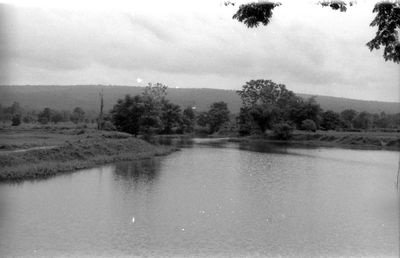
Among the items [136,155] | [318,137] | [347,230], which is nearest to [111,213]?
[347,230]

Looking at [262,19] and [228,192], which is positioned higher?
[262,19]

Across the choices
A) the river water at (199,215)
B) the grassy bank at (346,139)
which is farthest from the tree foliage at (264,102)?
the river water at (199,215)

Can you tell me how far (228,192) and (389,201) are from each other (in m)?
6.78

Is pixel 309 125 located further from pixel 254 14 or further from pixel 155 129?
pixel 254 14

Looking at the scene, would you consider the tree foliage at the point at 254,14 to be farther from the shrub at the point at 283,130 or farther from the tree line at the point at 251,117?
the shrub at the point at 283,130

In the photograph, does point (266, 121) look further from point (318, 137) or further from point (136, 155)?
point (136, 155)

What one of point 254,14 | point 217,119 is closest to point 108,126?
point 217,119

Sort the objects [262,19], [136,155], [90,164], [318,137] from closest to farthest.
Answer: [262,19], [90,164], [136,155], [318,137]

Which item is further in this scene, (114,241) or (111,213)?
(111,213)

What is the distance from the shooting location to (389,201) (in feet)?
57.3

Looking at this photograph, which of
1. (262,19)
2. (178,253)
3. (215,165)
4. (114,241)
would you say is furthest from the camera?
(215,165)

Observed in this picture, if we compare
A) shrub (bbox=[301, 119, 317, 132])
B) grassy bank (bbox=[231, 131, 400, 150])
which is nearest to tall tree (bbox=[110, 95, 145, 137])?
grassy bank (bbox=[231, 131, 400, 150])

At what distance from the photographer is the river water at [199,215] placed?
10523mm

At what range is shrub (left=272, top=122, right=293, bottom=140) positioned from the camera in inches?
2468
